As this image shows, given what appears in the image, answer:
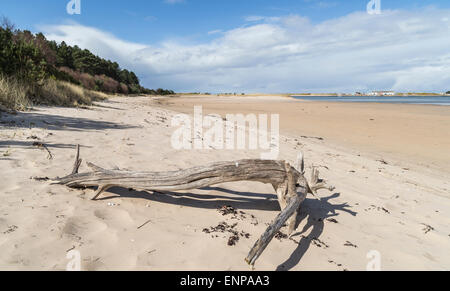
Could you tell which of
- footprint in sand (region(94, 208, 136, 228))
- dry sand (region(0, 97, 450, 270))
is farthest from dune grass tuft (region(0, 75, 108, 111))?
footprint in sand (region(94, 208, 136, 228))

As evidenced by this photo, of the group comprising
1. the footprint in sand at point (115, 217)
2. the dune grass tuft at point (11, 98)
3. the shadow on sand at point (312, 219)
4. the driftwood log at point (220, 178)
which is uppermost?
the dune grass tuft at point (11, 98)

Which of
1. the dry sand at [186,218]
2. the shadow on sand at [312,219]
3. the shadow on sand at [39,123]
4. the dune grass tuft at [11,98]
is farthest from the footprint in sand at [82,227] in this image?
the dune grass tuft at [11,98]

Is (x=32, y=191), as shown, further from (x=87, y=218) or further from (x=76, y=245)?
(x=76, y=245)

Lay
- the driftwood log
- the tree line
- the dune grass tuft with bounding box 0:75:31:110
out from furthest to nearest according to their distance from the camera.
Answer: the tree line, the dune grass tuft with bounding box 0:75:31:110, the driftwood log

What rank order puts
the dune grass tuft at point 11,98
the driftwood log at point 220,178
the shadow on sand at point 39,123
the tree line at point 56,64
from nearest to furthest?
the driftwood log at point 220,178 < the shadow on sand at point 39,123 < the dune grass tuft at point 11,98 < the tree line at point 56,64

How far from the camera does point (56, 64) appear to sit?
30.6m

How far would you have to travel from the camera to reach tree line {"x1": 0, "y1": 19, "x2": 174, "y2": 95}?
435 inches

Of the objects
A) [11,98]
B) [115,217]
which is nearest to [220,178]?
[115,217]

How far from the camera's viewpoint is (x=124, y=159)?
5.02 meters

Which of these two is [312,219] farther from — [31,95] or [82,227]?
[31,95]

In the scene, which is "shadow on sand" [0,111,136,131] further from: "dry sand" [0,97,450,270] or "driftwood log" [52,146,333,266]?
"driftwood log" [52,146,333,266]

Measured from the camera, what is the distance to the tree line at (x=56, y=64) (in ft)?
36.2

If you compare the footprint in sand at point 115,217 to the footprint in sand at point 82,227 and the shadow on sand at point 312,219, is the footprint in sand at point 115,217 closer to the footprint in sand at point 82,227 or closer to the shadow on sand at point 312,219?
the footprint in sand at point 82,227

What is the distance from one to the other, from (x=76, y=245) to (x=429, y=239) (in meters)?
4.24
